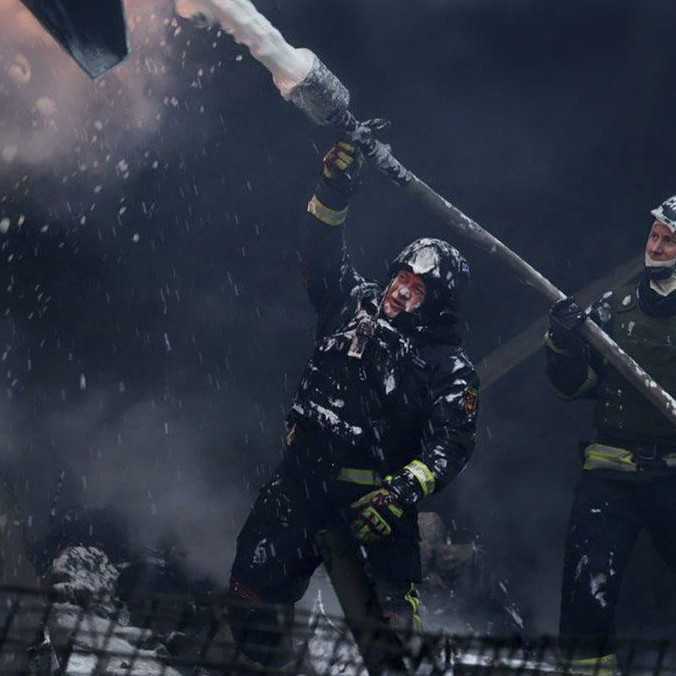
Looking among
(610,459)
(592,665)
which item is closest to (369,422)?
(610,459)

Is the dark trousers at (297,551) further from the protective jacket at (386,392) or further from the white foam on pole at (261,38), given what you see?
the white foam on pole at (261,38)

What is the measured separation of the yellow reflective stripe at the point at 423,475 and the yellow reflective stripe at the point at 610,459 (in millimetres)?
1277

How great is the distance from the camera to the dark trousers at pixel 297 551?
5633 millimetres

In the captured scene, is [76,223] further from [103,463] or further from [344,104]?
[344,104]

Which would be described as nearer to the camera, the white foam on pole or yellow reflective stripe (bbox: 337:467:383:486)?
the white foam on pole

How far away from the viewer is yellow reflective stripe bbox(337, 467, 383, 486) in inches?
226

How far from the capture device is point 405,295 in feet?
19.0

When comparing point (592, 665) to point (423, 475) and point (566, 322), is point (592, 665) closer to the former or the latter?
point (423, 475)

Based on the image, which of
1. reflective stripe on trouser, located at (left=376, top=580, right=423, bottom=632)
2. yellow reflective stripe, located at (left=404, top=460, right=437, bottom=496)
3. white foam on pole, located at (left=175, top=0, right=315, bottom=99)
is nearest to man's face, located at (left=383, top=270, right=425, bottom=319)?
yellow reflective stripe, located at (left=404, top=460, right=437, bottom=496)

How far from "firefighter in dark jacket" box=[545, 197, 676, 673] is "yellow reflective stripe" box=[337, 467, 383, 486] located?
4.32ft

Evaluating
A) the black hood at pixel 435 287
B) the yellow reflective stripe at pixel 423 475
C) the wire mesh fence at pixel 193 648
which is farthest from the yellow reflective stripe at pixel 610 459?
the yellow reflective stripe at pixel 423 475

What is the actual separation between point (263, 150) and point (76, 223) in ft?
4.57

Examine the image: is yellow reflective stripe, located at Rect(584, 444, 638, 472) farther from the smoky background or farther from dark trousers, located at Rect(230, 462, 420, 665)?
the smoky background

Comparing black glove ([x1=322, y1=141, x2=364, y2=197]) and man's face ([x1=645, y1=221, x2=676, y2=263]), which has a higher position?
man's face ([x1=645, y1=221, x2=676, y2=263])
